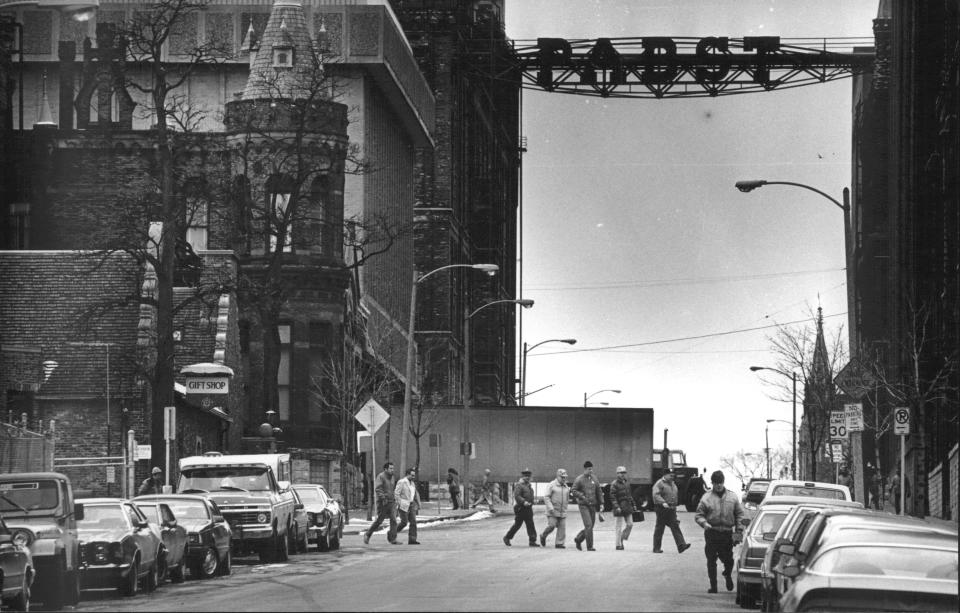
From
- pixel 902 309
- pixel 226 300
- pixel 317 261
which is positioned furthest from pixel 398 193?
pixel 902 309

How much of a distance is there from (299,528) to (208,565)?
7541 mm

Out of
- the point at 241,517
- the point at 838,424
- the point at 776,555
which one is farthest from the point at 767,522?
the point at 838,424

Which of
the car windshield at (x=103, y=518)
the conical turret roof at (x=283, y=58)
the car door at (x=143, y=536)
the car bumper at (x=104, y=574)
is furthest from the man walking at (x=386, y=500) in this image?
the conical turret roof at (x=283, y=58)

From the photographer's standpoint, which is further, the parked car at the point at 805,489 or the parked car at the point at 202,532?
the parked car at the point at 805,489

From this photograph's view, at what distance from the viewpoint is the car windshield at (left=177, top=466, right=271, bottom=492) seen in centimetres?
3425

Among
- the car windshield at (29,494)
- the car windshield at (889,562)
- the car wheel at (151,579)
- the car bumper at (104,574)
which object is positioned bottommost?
the car wheel at (151,579)

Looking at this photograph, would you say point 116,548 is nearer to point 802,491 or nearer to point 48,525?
point 48,525

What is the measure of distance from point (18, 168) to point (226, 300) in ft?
62.9

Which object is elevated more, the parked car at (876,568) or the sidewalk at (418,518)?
the parked car at (876,568)

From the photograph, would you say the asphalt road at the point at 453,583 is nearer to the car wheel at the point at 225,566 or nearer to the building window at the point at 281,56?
the car wheel at the point at 225,566

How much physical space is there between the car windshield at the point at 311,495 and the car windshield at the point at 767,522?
15.9m

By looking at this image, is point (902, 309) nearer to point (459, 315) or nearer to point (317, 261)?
point (317, 261)

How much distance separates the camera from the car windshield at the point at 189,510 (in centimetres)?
2934

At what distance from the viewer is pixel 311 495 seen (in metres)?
39.2
